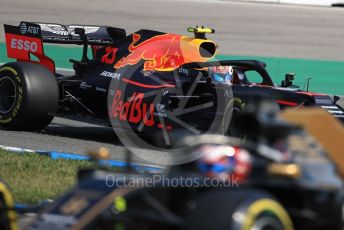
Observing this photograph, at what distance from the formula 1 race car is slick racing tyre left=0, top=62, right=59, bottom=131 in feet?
18.5

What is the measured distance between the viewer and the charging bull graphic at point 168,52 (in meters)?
10.3

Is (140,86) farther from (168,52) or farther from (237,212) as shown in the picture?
(237,212)

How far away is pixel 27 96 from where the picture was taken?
10.5 metres

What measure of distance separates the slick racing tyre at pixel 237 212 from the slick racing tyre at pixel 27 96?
6.31m

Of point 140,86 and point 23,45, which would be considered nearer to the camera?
point 140,86

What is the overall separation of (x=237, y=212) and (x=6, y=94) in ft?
23.1

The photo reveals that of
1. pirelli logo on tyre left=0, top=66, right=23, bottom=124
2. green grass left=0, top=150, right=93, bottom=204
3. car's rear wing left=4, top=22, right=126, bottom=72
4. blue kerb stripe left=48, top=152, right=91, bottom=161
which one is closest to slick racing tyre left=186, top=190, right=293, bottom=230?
green grass left=0, top=150, right=93, bottom=204

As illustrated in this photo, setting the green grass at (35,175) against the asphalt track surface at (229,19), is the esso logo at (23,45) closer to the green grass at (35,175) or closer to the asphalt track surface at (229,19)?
the green grass at (35,175)

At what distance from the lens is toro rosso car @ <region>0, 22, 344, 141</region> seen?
9641 mm

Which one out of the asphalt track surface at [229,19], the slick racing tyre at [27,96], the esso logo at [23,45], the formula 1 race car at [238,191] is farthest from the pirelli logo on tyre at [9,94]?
the asphalt track surface at [229,19]

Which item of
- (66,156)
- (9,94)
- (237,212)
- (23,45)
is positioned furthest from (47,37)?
(237,212)

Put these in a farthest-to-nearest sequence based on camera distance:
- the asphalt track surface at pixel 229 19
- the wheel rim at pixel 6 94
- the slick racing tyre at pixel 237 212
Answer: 1. the asphalt track surface at pixel 229 19
2. the wheel rim at pixel 6 94
3. the slick racing tyre at pixel 237 212

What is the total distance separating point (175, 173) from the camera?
195 inches

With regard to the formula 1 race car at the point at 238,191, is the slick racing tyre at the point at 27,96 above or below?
below
